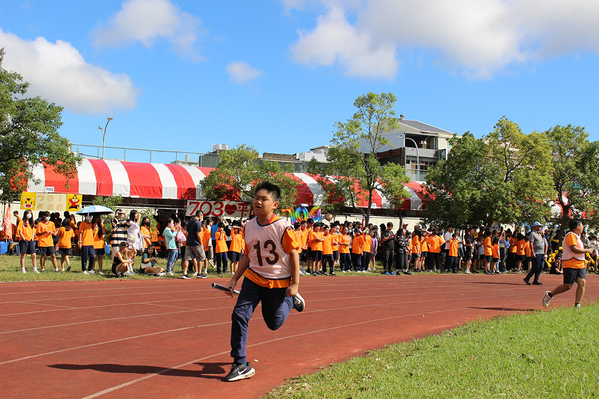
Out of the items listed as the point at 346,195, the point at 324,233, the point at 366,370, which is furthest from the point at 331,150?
the point at 366,370

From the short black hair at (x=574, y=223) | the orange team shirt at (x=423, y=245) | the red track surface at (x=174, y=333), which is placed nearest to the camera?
the red track surface at (x=174, y=333)

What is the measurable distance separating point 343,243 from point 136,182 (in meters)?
16.6

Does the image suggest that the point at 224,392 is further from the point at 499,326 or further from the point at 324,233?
the point at 324,233

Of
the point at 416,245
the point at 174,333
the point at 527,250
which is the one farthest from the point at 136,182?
the point at 174,333

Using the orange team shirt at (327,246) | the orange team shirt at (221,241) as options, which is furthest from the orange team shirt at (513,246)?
the orange team shirt at (221,241)

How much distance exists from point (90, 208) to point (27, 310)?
12727mm

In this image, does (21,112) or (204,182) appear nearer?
(21,112)

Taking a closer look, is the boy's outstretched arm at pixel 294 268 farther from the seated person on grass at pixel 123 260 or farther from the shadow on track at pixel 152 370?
the seated person on grass at pixel 123 260

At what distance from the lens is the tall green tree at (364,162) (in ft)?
101

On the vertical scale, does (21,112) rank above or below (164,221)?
above

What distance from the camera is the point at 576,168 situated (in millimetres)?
33531

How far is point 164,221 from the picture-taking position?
63.2ft

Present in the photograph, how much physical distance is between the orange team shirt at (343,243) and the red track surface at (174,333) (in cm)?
600

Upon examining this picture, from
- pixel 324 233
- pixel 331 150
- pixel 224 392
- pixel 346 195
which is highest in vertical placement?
pixel 331 150
